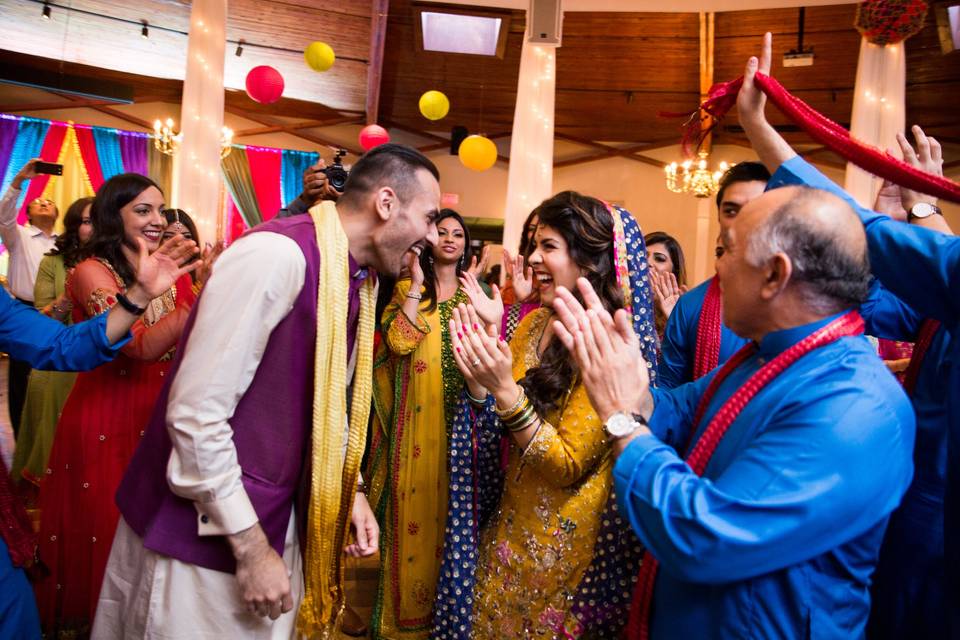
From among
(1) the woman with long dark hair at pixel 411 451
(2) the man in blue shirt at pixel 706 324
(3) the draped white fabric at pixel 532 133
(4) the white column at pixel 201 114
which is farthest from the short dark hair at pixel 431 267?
(4) the white column at pixel 201 114

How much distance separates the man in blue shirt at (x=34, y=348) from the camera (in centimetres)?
152

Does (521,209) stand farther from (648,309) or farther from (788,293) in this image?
(788,293)

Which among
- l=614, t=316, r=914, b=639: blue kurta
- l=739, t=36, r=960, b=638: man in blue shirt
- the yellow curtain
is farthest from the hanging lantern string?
the yellow curtain

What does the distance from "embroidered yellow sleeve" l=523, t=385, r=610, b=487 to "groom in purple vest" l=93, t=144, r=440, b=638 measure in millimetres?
490

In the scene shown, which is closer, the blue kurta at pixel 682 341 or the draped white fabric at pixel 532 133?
the blue kurta at pixel 682 341

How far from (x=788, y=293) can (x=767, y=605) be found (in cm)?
46

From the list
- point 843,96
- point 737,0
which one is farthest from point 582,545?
point 843,96

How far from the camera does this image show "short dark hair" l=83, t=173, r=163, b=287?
232cm

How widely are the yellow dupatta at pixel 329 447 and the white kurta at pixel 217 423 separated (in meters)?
0.08

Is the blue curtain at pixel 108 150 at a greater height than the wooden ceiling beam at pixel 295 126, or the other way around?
the wooden ceiling beam at pixel 295 126

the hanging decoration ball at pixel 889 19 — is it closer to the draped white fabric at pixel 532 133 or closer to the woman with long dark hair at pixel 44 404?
the draped white fabric at pixel 532 133

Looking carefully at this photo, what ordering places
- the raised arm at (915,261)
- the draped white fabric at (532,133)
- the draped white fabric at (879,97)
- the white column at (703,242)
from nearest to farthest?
the raised arm at (915,261) → the draped white fabric at (879,97) → the draped white fabric at (532,133) → the white column at (703,242)

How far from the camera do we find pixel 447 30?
25.4 feet

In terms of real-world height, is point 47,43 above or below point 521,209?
above
